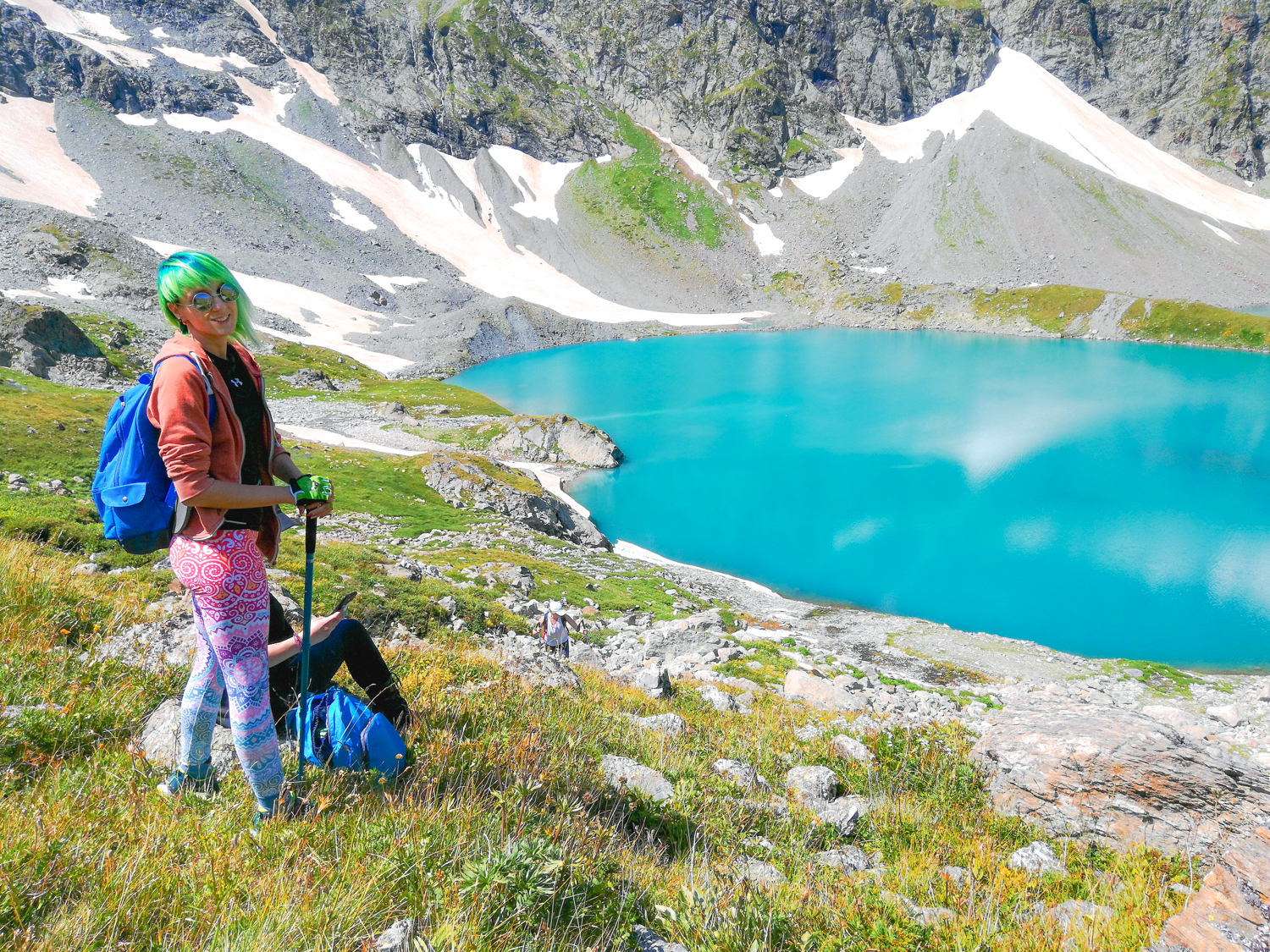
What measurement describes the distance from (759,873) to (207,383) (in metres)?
4.26

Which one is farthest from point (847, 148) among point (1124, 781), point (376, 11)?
point (1124, 781)

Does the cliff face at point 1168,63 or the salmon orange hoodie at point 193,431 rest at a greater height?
the cliff face at point 1168,63

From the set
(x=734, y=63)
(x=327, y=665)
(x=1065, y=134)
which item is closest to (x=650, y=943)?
(x=327, y=665)

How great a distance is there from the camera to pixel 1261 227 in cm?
13112

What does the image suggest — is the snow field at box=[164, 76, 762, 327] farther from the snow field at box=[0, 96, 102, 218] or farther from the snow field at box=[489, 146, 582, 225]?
the snow field at box=[0, 96, 102, 218]

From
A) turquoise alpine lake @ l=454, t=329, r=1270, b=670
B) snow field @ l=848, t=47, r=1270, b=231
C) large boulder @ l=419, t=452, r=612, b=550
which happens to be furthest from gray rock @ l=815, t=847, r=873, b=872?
snow field @ l=848, t=47, r=1270, b=231

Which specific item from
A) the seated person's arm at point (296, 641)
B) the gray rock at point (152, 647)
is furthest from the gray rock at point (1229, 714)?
the gray rock at point (152, 647)

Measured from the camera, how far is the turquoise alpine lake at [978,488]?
84.8ft

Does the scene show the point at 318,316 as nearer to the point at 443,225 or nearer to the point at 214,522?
the point at 443,225

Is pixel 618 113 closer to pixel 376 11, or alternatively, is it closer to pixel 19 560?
pixel 376 11

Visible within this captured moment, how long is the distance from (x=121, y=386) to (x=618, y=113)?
152 m

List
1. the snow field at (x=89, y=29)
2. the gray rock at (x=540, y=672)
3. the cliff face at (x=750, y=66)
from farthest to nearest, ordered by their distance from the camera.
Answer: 1. the cliff face at (x=750, y=66)
2. the snow field at (x=89, y=29)
3. the gray rock at (x=540, y=672)

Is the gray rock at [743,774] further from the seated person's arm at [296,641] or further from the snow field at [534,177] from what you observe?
the snow field at [534,177]

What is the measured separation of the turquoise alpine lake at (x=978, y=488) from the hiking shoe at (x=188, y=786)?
25.9 metres
